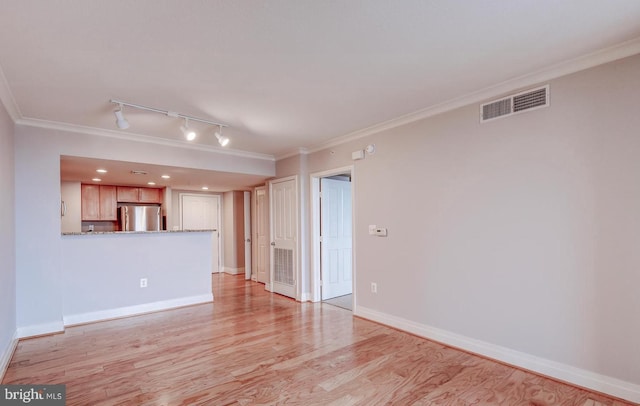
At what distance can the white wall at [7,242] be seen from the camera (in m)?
2.74

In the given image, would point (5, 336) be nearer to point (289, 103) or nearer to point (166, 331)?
point (166, 331)

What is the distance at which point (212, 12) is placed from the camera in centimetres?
176

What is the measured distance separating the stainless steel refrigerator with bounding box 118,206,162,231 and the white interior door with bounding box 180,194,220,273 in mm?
575

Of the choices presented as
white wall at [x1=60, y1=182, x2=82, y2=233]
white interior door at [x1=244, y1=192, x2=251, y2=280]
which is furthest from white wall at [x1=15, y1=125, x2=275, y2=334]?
white interior door at [x1=244, y1=192, x2=251, y2=280]

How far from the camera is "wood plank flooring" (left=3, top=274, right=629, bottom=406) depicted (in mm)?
2291

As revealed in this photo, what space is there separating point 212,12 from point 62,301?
13.0ft

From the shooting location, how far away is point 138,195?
23.1ft

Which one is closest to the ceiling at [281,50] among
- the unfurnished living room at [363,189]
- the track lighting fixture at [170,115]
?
the unfurnished living room at [363,189]

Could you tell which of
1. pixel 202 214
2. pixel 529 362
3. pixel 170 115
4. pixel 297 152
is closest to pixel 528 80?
pixel 529 362

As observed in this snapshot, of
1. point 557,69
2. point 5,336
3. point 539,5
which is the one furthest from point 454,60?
point 5,336

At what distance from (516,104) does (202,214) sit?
7.03m

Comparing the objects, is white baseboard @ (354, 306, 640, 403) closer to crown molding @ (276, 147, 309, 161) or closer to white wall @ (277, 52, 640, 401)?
white wall @ (277, 52, 640, 401)

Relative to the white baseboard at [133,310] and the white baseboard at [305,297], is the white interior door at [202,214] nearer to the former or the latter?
the white baseboard at [133,310]

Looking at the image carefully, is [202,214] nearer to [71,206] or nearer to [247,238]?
[247,238]
